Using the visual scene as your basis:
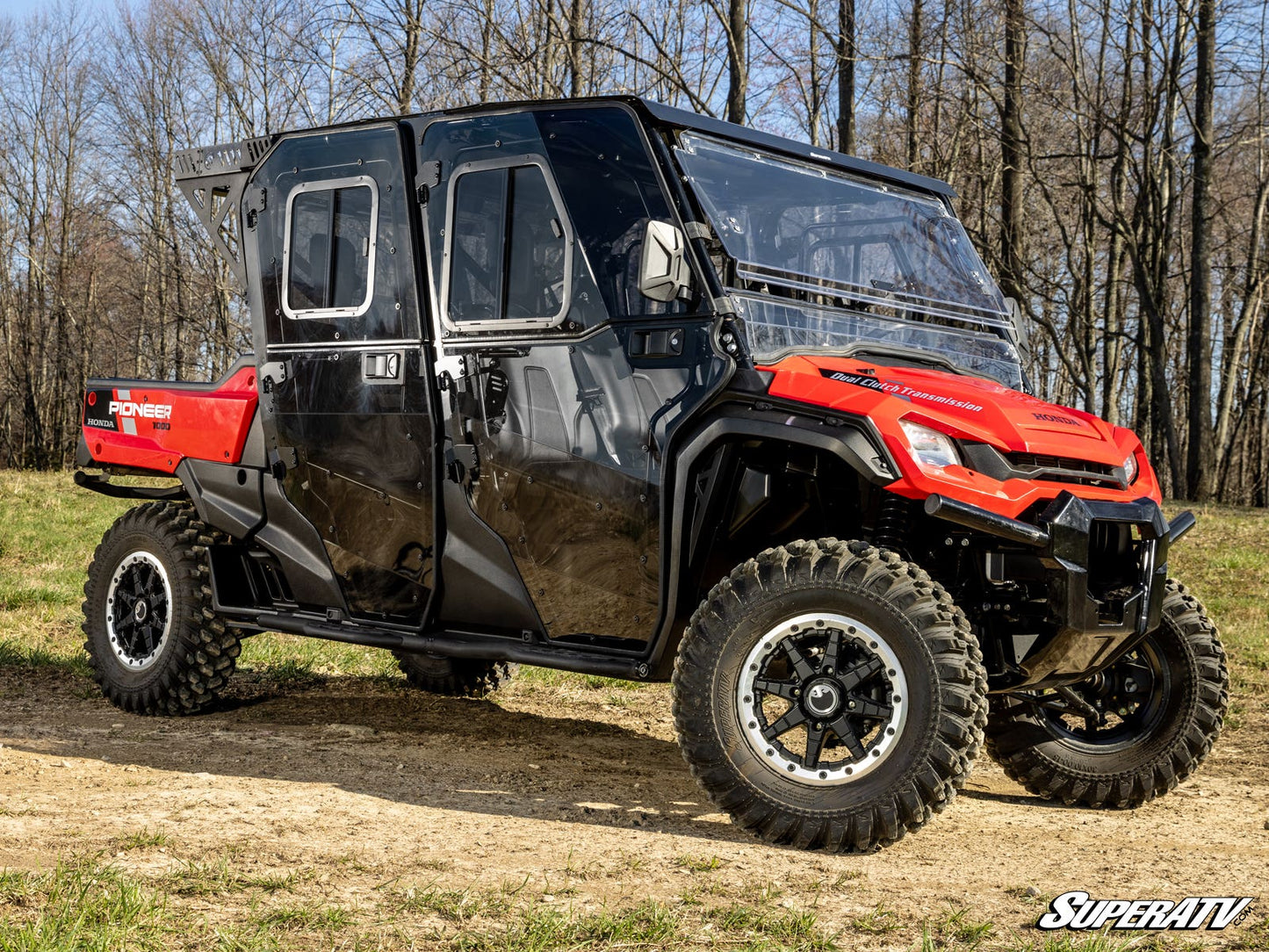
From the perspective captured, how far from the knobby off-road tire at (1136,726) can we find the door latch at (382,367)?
10.1 feet

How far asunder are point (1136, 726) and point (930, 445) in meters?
1.87

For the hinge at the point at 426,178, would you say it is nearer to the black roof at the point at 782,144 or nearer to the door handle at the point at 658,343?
the black roof at the point at 782,144

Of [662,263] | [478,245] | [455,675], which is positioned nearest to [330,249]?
[478,245]

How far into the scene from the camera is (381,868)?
4.26 m

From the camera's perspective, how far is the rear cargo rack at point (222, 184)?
6.95m

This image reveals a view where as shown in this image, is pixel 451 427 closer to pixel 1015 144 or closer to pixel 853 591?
pixel 853 591

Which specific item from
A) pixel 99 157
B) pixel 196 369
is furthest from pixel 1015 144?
pixel 99 157

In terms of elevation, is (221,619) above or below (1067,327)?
below

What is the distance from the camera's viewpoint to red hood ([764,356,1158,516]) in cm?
477

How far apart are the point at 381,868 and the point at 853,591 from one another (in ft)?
6.04

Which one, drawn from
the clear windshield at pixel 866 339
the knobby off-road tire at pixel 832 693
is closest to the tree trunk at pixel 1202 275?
the clear windshield at pixel 866 339

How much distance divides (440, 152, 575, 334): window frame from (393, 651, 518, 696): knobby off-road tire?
2721 millimetres

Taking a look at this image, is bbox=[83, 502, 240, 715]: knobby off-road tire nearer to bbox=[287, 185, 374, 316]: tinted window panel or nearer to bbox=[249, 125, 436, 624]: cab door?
bbox=[249, 125, 436, 624]: cab door

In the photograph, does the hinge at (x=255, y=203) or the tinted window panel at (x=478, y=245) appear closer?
the tinted window panel at (x=478, y=245)
